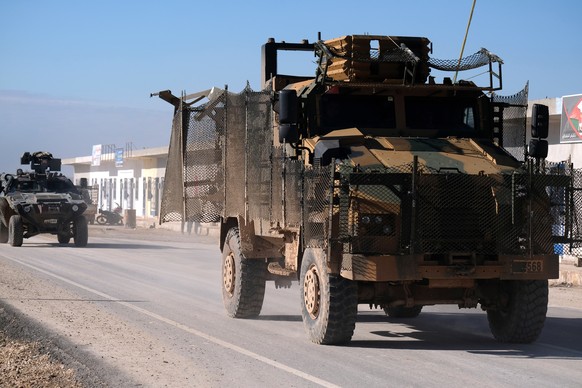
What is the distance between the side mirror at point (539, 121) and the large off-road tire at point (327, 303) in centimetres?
284

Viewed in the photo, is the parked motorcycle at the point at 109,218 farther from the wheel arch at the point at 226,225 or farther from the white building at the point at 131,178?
the wheel arch at the point at 226,225

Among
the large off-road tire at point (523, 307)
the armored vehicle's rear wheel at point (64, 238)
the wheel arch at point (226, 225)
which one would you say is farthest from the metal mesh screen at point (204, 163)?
the armored vehicle's rear wheel at point (64, 238)

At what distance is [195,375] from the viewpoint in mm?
9172

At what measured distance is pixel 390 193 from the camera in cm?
1048

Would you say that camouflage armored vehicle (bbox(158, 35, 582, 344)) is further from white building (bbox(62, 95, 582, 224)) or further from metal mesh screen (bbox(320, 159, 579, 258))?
white building (bbox(62, 95, 582, 224))

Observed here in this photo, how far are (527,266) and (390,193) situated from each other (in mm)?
1579

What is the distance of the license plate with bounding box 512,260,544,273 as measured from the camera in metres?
10.6

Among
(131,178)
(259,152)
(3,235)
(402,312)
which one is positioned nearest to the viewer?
(259,152)

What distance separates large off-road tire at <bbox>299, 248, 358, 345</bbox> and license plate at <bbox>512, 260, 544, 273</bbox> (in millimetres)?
1609

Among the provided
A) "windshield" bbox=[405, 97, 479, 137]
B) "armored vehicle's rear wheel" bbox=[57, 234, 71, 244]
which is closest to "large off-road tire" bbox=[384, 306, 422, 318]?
"windshield" bbox=[405, 97, 479, 137]

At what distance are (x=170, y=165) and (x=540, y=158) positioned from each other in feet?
18.8

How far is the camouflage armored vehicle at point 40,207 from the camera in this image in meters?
31.7

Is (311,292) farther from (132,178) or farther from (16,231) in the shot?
(132,178)

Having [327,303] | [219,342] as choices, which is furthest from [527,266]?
[219,342]
